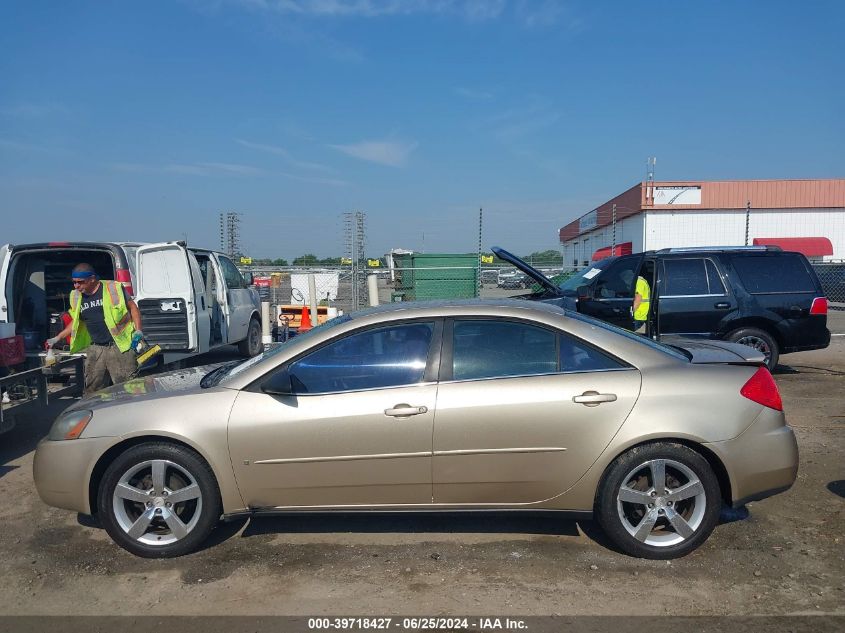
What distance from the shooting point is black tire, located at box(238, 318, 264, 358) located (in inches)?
465

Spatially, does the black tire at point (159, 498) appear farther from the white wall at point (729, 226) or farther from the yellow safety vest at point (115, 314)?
the white wall at point (729, 226)

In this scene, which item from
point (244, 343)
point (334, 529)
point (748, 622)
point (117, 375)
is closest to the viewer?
point (748, 622)

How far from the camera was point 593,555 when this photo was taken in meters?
3.93

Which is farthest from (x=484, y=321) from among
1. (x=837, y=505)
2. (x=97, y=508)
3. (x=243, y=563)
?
(x=837, y=505)

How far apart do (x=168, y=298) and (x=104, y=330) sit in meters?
2.41

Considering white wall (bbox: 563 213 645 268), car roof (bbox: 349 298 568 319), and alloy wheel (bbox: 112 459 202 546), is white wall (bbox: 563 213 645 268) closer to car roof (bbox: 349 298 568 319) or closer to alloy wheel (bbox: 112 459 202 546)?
car roof (bbox: 349 298 568 319)

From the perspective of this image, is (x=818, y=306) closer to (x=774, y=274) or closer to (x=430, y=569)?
(x=774, y=274)

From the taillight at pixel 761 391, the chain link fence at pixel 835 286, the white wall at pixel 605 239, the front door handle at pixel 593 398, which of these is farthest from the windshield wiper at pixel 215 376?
the white wall at pixel 605 239

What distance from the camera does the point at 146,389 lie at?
4.25 metres

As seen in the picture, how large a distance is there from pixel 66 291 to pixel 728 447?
8896 mm

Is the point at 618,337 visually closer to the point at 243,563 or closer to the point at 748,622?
the point at 748,622

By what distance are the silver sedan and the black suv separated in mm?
5018

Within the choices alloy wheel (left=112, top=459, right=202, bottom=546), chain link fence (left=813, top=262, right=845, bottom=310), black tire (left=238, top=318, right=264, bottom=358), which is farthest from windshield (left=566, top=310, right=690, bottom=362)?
chain link fence (left=813, top=262, right=845, bottom=310)

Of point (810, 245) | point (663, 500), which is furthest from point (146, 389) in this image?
point (810, 245)
